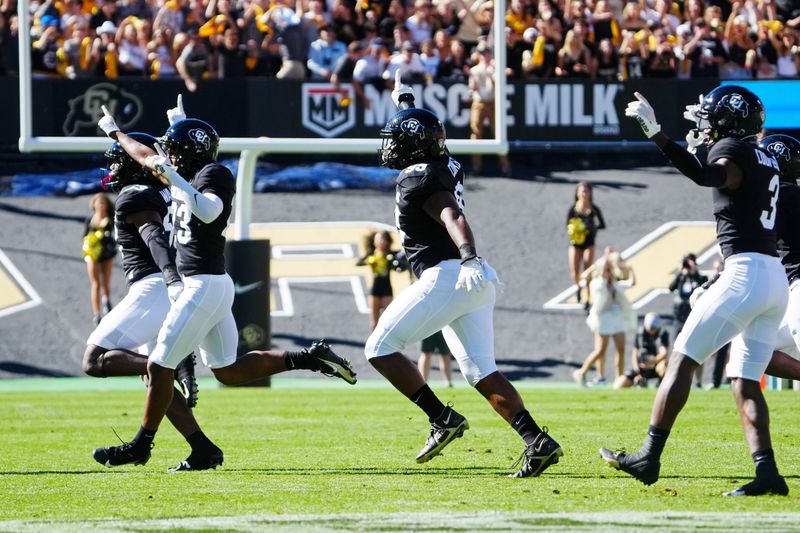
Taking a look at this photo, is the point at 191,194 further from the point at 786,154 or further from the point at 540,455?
the point at 786,154

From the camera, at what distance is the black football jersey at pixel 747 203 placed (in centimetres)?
665

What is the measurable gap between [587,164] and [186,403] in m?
15.1

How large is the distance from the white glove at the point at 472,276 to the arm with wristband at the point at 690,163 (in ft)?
3.40

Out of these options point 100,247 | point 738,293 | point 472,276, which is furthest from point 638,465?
point 100,247

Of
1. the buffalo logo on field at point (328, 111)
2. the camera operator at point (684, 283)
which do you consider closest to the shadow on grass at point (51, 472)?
the buffalo logo on field at point (328, 111)

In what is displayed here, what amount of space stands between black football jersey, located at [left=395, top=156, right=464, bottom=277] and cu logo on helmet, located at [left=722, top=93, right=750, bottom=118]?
4.64 feet

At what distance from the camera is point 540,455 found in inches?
287

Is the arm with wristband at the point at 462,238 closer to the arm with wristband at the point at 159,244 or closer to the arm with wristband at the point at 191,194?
the arm with wristband at the point at 191,194

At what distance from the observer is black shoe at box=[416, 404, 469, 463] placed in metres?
7.59

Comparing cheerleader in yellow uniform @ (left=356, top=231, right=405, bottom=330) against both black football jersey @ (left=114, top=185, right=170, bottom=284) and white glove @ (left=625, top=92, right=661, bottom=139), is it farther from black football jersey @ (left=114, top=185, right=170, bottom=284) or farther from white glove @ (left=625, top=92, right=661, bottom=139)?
white glove @ (left=625, top=92, right=661, bottom=139)

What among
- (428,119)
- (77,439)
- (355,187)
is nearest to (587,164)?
(355,187)

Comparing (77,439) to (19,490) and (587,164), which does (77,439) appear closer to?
(19,490)

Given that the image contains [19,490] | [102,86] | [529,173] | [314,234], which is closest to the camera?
[19,490]

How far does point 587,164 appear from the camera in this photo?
2236 centimetres
